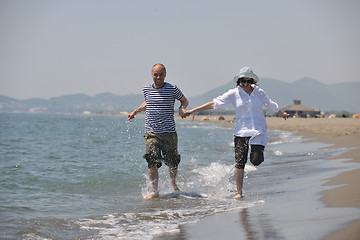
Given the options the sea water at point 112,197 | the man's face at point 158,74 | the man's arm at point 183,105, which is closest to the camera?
the sea water at point 112,197

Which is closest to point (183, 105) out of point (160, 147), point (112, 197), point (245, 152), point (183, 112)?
point (183, 112)

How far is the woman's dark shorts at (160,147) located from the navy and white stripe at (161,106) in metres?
0.09

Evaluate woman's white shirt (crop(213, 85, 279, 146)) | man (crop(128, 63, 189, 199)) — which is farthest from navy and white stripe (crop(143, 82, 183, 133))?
woman's white shirt (crop(213, 85, 279, 146))

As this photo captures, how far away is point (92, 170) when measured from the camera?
10391 millimetres

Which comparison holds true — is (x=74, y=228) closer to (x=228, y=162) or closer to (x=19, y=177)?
(x=19, y=177)

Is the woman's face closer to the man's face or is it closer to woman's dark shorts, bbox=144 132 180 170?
the man's face

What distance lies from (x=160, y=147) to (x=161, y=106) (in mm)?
643

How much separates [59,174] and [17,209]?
3.86m

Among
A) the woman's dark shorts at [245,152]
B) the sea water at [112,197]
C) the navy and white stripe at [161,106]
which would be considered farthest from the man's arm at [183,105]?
the sea water at [112,197]

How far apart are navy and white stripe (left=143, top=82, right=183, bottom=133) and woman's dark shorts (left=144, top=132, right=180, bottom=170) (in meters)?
0.09

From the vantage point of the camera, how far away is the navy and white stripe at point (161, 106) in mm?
6371

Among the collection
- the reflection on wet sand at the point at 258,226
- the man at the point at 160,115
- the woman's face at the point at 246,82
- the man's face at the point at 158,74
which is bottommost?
the reflection on wet sand at the point at 258,226

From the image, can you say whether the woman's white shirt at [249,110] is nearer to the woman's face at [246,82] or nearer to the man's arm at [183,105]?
the woman's face at [246,82]

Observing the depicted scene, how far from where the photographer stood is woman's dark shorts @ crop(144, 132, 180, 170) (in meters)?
6.45
